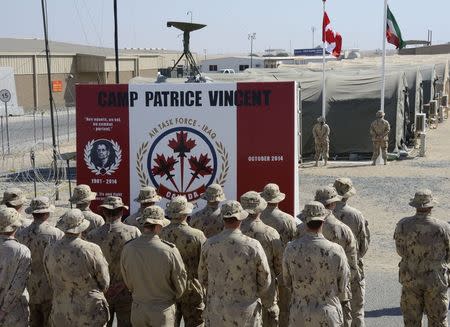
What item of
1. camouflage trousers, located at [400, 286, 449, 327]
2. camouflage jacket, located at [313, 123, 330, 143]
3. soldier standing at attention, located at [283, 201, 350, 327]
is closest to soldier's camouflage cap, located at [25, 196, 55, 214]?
soldier standing at attention, located at [283, 201, 350, 327]

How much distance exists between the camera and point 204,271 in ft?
20.0

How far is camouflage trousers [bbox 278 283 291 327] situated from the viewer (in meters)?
7.14

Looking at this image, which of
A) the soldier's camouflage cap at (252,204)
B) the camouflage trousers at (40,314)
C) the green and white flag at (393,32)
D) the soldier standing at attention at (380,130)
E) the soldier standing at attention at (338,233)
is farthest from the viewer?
the green and white flag at (393,32)

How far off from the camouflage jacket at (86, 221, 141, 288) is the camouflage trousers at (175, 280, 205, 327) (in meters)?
0.79

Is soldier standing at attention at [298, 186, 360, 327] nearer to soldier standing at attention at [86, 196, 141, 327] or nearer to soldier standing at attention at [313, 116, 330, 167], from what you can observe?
soldier standing at attention at [86, 196, 141, 327]

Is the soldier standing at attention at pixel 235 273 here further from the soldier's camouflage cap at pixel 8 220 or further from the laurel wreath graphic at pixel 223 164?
the laurel wreath graphic at pixel 223 164

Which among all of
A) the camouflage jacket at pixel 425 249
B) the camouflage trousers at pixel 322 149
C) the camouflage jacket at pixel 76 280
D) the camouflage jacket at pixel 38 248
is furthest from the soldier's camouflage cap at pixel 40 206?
the camouflage trousers at pixel 322 149

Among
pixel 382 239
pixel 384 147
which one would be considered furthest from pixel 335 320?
pixel 384 147

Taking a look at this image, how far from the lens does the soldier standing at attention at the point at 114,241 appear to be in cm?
662

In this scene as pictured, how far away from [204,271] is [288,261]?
0.78m

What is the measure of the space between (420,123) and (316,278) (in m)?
18.0

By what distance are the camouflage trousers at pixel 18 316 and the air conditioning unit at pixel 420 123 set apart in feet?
58.8

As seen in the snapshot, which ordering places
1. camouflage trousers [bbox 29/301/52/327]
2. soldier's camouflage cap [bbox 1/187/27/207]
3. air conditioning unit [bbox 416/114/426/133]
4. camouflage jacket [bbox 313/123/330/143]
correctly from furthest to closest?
air conditioning unit [bbox 416/114/426/133], camouflage jacket [bbox 313/123/330/143], soldier's camouflage cap [bbox 1/187/27/207], camouflage trousers [bbox 29/301/52/327]

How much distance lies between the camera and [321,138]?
65.0 feet
